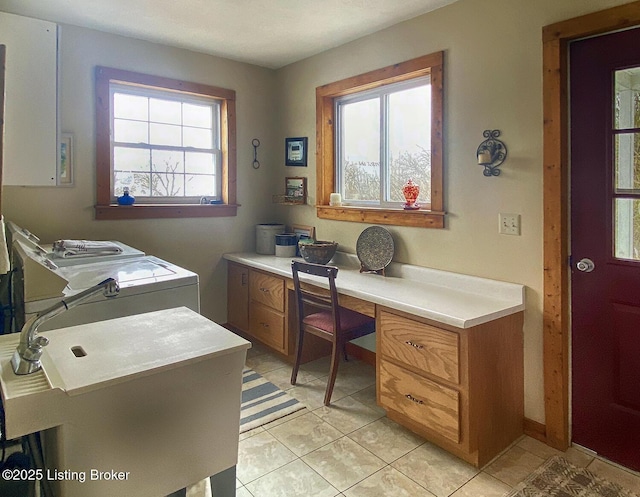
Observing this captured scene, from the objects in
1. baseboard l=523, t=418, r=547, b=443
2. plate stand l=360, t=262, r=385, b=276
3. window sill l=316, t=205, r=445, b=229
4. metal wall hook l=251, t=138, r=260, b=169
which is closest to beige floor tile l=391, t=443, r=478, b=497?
baseboard l=523, t=418, r=547, b=443

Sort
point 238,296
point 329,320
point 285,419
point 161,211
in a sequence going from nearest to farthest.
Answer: point 285,419 → point 329,320 → point 161,211 → point 238,296

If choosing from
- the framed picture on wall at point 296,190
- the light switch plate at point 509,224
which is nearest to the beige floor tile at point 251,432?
the light switch plate at point 509,224

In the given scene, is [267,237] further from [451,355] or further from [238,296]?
[451,355]

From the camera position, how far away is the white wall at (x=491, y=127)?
89.5 inches

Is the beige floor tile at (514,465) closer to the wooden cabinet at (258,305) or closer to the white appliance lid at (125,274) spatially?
the wooden cabinet at (258,305)

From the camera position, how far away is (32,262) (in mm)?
→ 1794

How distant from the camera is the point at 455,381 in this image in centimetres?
208

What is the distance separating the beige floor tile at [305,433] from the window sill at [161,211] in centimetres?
192

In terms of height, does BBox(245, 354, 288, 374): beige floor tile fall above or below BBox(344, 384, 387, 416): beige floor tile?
above

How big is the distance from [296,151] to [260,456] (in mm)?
2522

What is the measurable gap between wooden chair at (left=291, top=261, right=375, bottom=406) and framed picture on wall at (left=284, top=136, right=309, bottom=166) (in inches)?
52.4

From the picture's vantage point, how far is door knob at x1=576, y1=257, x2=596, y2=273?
7.04 ft

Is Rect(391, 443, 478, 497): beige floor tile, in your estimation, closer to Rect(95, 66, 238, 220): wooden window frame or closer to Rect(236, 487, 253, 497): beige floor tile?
Rect(236, 487, 253, 497): beige floor tile

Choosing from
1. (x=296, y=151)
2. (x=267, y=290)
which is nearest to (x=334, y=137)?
(x=296, y=151)
